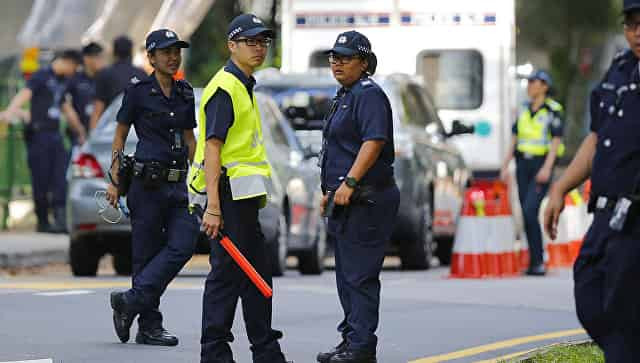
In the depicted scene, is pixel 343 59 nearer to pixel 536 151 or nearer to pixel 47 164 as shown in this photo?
pixel 536 151

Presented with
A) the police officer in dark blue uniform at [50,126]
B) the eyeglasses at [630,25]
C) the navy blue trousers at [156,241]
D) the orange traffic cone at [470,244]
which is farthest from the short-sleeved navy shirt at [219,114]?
the police officer in dark blue uniform at [50,126]

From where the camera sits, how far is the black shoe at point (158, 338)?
10.9 meters

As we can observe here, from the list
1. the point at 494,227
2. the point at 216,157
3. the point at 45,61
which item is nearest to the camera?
the point at 216,157

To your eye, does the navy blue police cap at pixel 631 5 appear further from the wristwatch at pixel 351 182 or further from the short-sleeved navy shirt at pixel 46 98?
the short-sleeved navy shirt at pixel 46 98

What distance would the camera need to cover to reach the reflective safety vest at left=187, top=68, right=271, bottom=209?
9453mm

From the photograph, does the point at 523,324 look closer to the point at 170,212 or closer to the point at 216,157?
the point at 170,212

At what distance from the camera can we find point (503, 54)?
2270 cm

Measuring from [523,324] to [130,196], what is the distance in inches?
123

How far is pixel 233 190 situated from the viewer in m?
9.45

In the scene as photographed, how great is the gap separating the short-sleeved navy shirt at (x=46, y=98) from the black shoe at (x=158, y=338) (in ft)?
34.7

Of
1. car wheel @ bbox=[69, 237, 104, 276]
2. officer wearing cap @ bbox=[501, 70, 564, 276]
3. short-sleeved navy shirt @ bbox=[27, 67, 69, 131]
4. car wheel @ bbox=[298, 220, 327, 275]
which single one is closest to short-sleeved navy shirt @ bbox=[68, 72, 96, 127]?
short-sleeved navy shirt @ bbox=[27, 67, 69, 131]

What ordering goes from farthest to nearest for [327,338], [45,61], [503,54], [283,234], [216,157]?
1. [45,61]
2. [503,54]
3. [283,234]
4. [327,338]
5. [216,157]

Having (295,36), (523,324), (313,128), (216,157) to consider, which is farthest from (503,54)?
(216,157)

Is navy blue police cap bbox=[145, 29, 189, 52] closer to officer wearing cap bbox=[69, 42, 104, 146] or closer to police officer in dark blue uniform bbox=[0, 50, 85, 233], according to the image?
police officer in dark blue uniform bbox=[0, 50, 85, 233]
